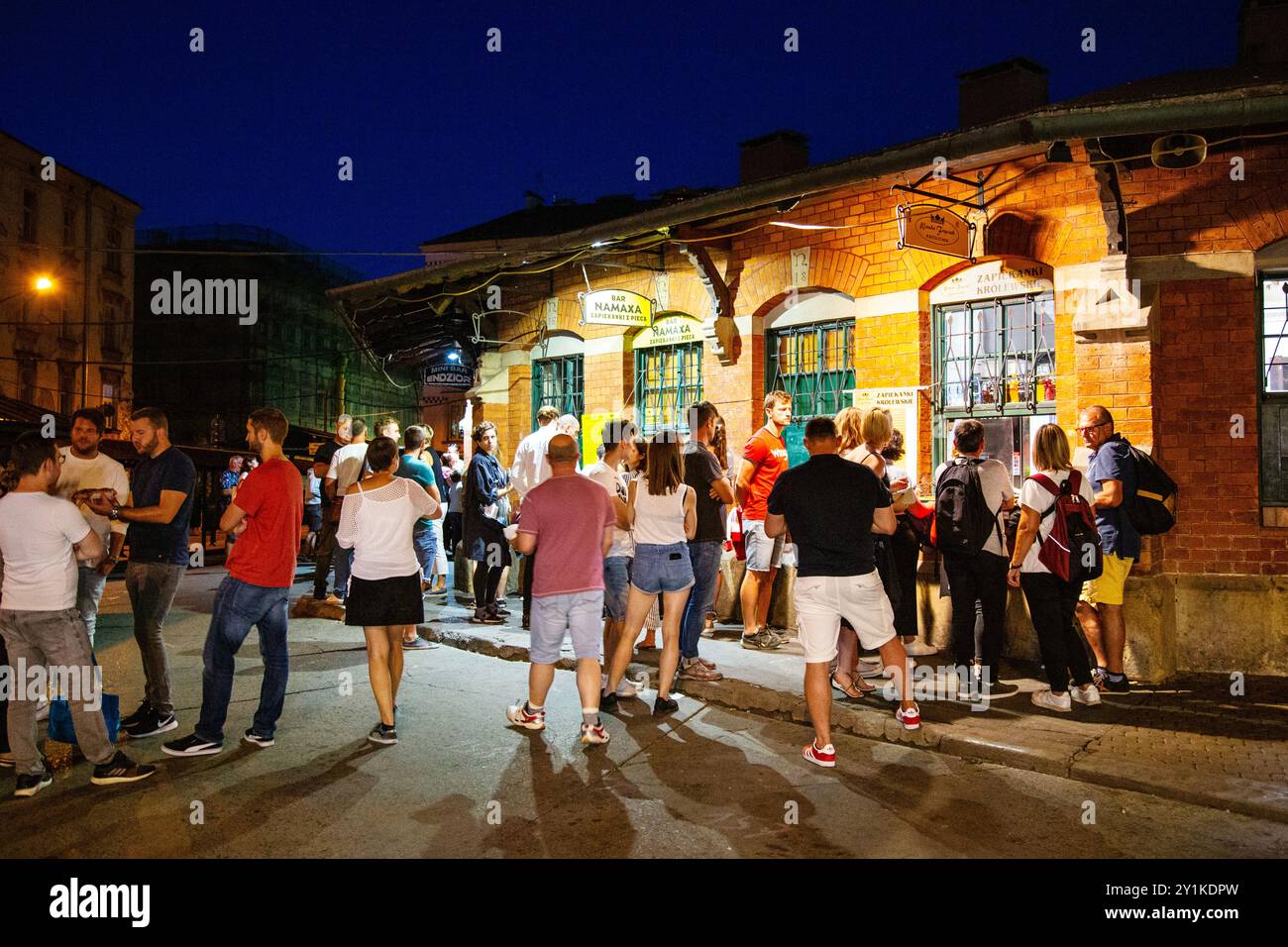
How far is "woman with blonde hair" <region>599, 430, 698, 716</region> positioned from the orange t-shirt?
1661mm

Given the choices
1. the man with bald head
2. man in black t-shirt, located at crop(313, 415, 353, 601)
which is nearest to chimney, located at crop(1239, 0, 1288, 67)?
the man with bald head

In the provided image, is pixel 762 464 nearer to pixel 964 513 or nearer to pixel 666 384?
pixel 964 513

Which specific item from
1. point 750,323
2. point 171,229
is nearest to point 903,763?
point 750,323

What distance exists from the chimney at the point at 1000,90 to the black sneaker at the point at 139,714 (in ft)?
34.2

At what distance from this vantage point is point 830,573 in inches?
212

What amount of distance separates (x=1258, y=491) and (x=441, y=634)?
25.2 ft

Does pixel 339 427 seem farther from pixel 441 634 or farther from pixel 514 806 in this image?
pixel 514 806

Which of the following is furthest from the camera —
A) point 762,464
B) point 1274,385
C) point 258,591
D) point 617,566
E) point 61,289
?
point 61,289

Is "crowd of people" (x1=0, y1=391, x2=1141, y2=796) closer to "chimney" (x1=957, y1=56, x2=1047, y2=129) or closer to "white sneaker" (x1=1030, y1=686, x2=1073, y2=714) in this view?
"white sneaker" (x1=1030, y1=686, x2=1073, y2=714)

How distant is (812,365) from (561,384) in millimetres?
4852

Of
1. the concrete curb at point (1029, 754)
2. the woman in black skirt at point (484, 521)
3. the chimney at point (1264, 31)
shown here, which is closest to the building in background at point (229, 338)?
the woman in black skirt at point (484, 521)

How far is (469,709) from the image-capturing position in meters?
6.48

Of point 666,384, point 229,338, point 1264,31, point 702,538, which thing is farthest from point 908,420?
point 229,338

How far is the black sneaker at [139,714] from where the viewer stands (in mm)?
5906
